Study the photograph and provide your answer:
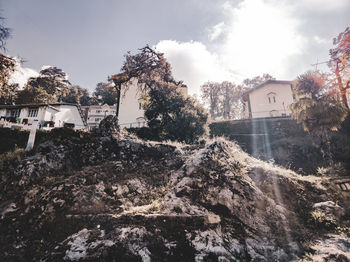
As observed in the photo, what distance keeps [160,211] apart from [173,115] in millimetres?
13699

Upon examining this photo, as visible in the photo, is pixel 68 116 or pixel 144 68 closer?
pixel 144 68

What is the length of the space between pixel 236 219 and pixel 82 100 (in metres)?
64.0

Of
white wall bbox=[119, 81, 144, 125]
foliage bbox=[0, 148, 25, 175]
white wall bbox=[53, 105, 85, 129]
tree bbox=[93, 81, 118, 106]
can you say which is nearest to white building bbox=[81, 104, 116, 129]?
tree bbox=[93, 81, 118, 106]

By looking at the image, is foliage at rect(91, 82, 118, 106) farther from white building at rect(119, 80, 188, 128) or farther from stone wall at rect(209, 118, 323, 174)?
stone wall at rect(209, 118, 323, 174)

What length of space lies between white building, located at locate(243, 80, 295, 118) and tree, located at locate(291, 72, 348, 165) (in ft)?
65.1

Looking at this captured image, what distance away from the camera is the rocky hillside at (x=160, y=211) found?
4.41 meters

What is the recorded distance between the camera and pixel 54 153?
828 cm

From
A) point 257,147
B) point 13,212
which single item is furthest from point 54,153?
point 257,147

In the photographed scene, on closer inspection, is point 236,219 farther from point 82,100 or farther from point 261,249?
point 82,100

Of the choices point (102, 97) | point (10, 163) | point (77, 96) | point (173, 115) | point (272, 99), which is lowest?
point (10, 163)

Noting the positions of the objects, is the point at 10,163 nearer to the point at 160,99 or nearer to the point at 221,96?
the point at 160,99

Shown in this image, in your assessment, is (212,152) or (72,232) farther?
(212,152)

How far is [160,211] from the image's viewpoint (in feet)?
18.0

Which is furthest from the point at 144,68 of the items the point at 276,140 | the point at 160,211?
the point at 276,140
